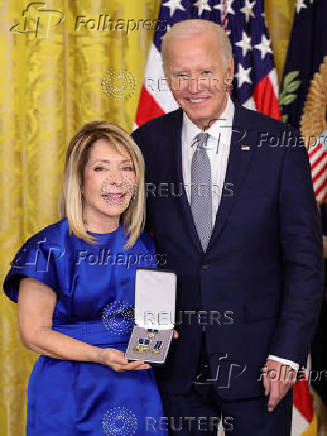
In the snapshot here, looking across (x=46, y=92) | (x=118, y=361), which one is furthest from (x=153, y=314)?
(x=46, y=92)

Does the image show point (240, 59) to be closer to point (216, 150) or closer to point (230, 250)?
point (216, 150)

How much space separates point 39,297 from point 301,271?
2.39 ft

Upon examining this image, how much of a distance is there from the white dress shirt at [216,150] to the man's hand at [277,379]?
1.46ft


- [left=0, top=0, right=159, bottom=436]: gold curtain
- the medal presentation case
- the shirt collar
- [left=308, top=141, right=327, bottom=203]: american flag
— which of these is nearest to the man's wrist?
the medal presentation case

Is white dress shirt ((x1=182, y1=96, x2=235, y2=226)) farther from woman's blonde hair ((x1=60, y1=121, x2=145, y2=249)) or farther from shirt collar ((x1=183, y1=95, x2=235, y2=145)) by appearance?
woman's blonde hair ((x1=60, y1=121, x2=145, y2=249))

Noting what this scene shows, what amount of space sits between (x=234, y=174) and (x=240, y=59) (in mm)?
986

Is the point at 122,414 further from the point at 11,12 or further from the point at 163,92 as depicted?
the point at 11,12

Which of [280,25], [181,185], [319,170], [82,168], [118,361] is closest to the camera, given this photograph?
[118,361]

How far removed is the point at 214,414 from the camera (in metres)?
1.80

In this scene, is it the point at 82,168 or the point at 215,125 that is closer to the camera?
the point at 82,168

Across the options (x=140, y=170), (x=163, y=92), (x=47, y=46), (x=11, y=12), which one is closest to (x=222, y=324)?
(x=140, y=170)

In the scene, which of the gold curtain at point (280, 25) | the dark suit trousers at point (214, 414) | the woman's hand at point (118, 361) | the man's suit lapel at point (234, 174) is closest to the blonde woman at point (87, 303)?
the woman's hand at point (118, 361)

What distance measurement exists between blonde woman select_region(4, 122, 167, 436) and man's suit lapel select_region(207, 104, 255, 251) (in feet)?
0.82

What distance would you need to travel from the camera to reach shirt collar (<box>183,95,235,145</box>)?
1794mm
